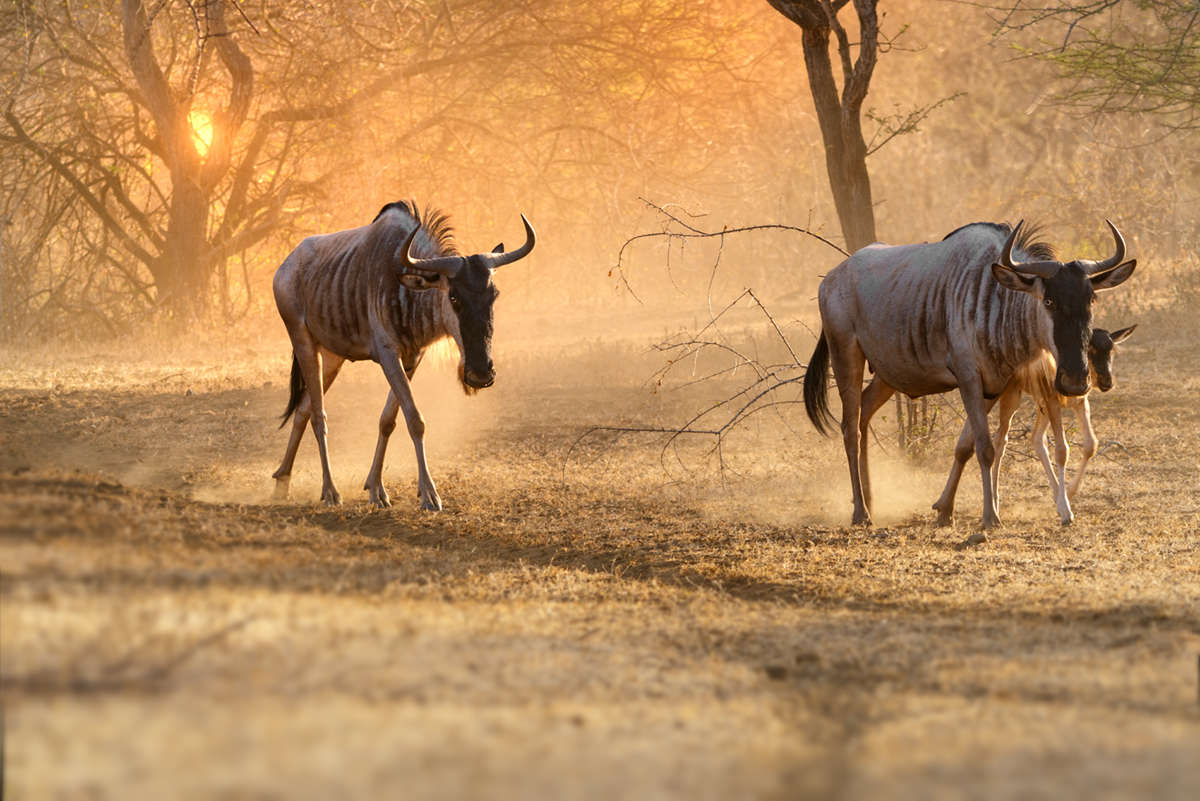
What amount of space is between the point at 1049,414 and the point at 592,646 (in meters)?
4.23

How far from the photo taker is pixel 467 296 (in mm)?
6766

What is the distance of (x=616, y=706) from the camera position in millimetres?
2609

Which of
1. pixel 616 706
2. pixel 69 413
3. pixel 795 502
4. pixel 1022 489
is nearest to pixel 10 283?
pixel 69 413

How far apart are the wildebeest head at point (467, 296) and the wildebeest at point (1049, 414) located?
2776mm

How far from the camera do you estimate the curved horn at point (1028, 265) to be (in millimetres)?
5781

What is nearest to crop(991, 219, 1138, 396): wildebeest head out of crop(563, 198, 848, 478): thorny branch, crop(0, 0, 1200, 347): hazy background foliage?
crop(563, 198, 848, 478): thorny branch

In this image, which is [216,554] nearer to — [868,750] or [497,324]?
[868,750]

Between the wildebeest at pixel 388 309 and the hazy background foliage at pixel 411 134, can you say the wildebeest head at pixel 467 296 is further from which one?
the hazy background foliage at pixel 411 134

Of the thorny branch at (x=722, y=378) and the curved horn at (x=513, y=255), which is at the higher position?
the curved horn at (x=513, y=255)

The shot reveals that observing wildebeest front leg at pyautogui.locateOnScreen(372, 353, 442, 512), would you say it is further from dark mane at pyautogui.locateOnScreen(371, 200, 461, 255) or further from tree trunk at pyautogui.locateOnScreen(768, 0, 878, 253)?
tree trunk at pyautogui.locateOnScreen(768, 0, 878, 253)

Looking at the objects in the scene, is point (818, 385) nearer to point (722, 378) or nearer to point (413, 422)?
point (413, 422)

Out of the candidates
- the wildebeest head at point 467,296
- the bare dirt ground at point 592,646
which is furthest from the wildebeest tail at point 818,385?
the wildebeest head at point 467,296

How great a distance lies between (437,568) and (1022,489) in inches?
181

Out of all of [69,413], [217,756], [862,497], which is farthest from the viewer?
[69,413]
